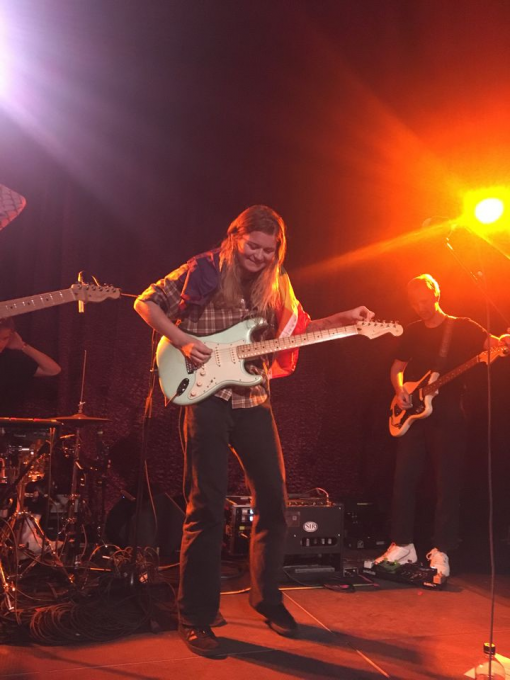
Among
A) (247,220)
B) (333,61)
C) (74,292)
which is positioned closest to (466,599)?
(247,220)

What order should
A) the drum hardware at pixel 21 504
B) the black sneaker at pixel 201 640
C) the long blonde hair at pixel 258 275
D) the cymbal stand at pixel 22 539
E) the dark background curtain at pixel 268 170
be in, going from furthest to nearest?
1. the dark background curtain at pixel 268 170
2. the cymbal stand at pixel 22 539
3. the drum hardware at pixel 21 504
4. the long blonde hair at pixel 258 275
5. the black sneaker at pixel 201 640

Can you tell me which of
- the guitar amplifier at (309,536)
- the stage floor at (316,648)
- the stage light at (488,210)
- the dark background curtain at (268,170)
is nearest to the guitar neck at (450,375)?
the dark background curtain at (268,170)

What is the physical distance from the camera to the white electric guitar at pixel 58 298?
3000 millimetres

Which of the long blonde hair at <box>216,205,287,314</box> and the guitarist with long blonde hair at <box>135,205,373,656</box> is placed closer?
the guitarist with long blonde hair at <box>135,205,373,656</box>

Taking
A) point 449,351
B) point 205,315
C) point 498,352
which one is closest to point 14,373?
point 205,315

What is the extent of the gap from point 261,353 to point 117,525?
1952 millimetres

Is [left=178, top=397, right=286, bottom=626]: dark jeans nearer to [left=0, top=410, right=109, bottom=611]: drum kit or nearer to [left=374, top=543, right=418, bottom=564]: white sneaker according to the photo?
[left=0, top=410, right=109, bottom=611]: drum kit

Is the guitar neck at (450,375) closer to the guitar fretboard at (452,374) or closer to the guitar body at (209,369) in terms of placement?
the guitar fretboard at (452,374)

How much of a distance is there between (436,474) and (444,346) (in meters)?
0.91

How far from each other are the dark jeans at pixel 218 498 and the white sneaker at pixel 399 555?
56.9 inches

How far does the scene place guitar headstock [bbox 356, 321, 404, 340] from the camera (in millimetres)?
2799

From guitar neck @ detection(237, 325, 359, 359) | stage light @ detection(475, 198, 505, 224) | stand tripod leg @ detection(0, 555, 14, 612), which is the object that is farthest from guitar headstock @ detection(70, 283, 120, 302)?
stage light @ detection(475, 198, 505, 224)

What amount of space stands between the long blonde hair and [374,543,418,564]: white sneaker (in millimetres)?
2083

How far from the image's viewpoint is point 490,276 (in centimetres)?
539
